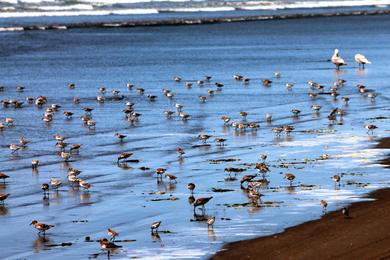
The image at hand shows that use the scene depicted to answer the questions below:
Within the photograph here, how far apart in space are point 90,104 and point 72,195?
1776 centimetres

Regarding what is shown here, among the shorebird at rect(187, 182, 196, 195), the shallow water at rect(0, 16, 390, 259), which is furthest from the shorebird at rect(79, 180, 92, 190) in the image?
the shorebird at rect(187, 182, 196, 195)

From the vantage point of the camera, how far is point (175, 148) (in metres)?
30.4

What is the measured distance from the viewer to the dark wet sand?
1858 centimetres

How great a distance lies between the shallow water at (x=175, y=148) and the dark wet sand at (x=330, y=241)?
0.52 metres

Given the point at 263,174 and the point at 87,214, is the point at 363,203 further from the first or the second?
the point at 87,214

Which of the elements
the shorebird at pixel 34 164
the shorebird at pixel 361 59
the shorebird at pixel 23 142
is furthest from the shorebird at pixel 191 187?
the shorebird at pixel 361 59

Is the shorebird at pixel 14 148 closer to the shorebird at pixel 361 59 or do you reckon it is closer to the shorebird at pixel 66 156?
the shorebird at pixel 66 156

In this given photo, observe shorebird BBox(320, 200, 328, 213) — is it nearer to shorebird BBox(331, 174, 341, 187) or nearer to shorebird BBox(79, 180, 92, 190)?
shorebird BBox(331, 174, 341, 187)

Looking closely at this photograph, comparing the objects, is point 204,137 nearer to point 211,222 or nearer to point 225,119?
point 225,119

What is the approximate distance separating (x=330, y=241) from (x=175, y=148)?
11.5 m

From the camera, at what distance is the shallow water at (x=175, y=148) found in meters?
20.8

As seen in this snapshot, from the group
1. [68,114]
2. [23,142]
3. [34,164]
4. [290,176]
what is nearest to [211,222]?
[290,176]

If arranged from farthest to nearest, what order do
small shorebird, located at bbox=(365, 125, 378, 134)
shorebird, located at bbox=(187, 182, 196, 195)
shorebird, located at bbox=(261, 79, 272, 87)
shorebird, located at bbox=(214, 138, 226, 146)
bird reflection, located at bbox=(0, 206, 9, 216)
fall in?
shorebird, located at bbox=(261, 79, 272, 87) < small shorebird, located at bbox=(365, 125, 378, 134) < shorebird, located at bbox=(214, 138, 226, 146) < shorebird, located at bbox=(187, 182, 196, 195) < bird reflection, located at bbox=(0, 206, 9, 216)

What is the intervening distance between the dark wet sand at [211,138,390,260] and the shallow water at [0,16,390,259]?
52 cm
